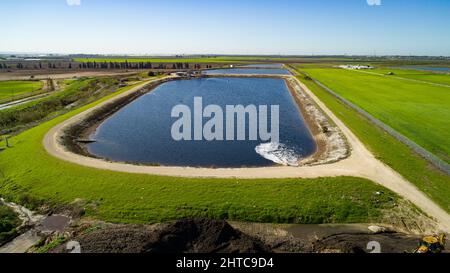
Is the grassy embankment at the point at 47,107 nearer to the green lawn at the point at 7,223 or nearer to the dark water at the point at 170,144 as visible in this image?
the dark water at the point at 170,144

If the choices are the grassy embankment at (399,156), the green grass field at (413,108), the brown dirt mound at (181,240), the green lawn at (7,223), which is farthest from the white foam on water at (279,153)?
the green lawn at (7,223)

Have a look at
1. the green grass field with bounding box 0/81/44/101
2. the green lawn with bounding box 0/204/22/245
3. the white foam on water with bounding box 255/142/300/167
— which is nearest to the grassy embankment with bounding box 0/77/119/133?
the green grass field with bounding box 0/81/44/101

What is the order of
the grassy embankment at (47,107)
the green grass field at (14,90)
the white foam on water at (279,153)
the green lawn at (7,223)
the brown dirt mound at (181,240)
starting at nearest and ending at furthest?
the brown dirt mound at (181,240) → the green lawn at (7,223) → the white foam on water at (279,153) → the grassy embankment at (47,107) → the green grass field at (14,90)

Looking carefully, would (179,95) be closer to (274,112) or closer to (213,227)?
(274,112)

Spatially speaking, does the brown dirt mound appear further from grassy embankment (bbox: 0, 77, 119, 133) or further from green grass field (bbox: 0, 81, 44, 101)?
green grass field (bbox: 0, 81, 44, 101)
